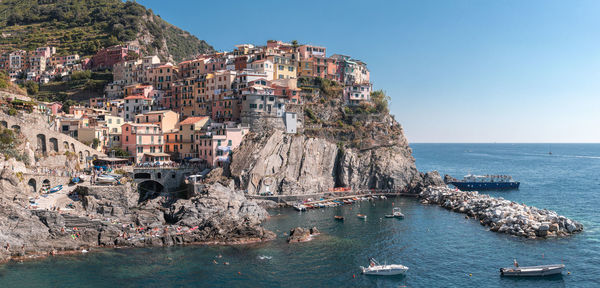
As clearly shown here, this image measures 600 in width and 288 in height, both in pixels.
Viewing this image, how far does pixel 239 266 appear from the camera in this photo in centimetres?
4422

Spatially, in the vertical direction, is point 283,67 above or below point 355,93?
above

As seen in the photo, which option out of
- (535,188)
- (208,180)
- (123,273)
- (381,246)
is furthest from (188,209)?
(535,188)

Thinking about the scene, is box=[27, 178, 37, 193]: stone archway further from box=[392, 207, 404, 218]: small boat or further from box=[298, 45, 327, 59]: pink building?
box=[298, 45, 327, 59]: pink building

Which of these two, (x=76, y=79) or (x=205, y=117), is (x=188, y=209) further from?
(x=76, y=79)

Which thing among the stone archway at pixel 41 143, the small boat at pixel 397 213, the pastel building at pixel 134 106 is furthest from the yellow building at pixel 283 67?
the stone archway at pixel 41 143

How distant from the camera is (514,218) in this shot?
59406mm

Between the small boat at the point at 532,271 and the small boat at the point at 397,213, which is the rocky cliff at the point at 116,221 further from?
the small boat at the point at 532,271

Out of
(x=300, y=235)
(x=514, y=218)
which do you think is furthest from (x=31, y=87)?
(x=514, y=218)

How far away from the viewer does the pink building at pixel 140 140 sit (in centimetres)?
7469

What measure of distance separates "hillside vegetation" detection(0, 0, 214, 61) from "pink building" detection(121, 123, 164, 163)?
6384 cm

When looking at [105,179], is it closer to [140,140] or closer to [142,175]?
[142,175]

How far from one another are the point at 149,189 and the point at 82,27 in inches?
4142

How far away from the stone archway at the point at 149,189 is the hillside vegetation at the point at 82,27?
73294mm

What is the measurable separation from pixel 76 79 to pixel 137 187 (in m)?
62.7
